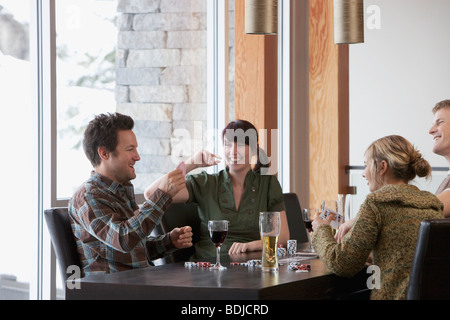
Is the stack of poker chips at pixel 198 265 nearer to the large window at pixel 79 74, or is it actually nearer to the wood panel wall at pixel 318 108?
the large window at pixel 79 74

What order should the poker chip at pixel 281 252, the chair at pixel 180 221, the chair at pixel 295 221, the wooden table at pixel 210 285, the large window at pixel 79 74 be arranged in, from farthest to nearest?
the chair at pixel 295 221, the large window at pixel 79 74, the chair at pixel 180 221, the poker chip at pixel 281 252, the wooden table at pixel 210 285

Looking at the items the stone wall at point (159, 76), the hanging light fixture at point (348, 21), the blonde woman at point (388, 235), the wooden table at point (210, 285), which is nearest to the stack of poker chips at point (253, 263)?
the wooden table at point (210, 285)

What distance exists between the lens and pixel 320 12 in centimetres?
551

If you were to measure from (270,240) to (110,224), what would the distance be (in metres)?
0.56

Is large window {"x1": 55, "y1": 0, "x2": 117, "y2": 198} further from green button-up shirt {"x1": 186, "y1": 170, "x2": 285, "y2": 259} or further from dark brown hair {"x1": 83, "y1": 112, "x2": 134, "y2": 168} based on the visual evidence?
dark brown hair {"x1": 83, "y1": 112, "x2": 134, "y2": 168}

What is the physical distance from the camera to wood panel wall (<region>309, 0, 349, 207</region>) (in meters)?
5.48

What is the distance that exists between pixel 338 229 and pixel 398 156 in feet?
1.61

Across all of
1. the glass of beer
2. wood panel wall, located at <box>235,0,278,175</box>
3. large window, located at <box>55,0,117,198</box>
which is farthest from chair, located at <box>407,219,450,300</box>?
wood panel wall, located at <box>235,0,278,175</box>

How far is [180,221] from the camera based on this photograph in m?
3.21

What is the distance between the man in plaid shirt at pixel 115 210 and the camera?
248 centimetres

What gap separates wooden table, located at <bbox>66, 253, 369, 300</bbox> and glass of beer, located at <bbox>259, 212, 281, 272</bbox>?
4cm

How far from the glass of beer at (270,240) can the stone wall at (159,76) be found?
5.71 feet

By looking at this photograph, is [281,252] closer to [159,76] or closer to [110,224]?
[110,224]

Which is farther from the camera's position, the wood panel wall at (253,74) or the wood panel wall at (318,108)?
the wood panel wall at (318,108)
